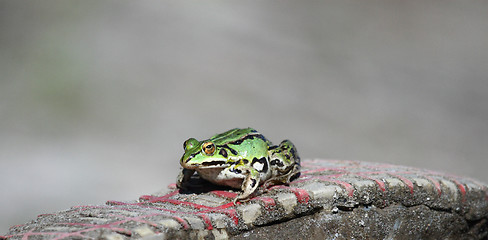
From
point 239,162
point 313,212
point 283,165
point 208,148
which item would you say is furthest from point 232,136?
point 313,212

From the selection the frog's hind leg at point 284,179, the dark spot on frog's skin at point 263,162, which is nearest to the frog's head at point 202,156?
the dark spot on frog's skin at point 263,162

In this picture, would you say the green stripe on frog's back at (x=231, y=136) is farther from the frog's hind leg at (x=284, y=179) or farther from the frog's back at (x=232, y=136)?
the frog's hind leg at (x=284, y=179)

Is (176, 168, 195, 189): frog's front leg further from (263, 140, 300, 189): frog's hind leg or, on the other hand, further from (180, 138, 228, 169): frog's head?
(263, 140, 300, 189): frog's hind leg

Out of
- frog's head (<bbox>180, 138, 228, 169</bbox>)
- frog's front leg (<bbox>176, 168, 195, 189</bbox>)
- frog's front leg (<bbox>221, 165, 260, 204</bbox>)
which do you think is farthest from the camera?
frog's front leg (<bbox>176, 168, 195, 189</bbox>)

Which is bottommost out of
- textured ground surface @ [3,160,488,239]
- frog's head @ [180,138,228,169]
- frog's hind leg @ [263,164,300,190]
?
textured ground surface @ [3,160,488,239]

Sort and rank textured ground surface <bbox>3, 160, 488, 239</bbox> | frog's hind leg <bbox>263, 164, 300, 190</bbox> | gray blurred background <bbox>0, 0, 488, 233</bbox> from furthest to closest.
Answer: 1. gray blurred background <bbox>0, 0, 488, 233</bbox>
2. frog's hind leg <bbox>263, 164, 300, 190</bbox>
3. textured ground surface <bbox>3, 160, 488, 239</bbox>

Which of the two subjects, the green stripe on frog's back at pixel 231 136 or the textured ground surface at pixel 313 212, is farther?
the green stripe on frog's back at pixel 231 136

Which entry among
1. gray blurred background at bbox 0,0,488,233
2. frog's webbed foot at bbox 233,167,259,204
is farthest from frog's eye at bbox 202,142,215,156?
gray blurred background at bbox 0,0,488,233

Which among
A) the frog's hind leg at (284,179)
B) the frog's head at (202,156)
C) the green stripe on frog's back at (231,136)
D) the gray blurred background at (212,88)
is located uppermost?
the gray blurred background at (212,88)
